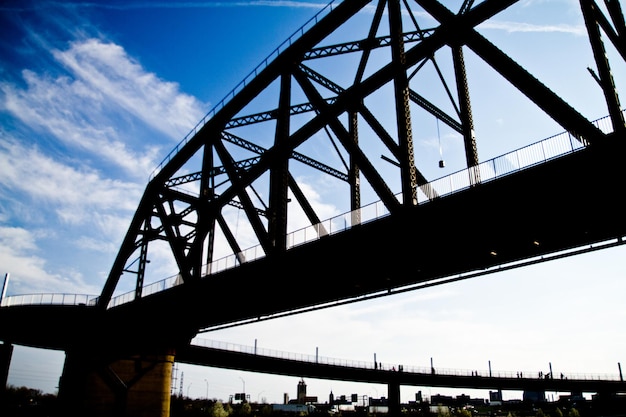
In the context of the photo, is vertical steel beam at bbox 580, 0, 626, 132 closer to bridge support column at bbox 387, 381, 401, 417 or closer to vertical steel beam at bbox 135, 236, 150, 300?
vertical steel beam at bbox 135, 236, 150, 300

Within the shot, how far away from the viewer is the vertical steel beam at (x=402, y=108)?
1418cm

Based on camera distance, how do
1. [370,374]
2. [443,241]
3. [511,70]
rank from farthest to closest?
[370,374]
[443,241]
[511,70]

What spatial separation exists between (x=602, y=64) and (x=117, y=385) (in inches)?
1330

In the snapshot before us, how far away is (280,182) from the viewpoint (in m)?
19.7

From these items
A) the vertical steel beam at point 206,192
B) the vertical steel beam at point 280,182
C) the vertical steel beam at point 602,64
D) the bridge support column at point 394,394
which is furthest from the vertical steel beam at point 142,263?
the bridge support column at point 394,394

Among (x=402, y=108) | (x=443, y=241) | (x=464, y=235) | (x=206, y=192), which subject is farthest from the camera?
(x=206, y=192)

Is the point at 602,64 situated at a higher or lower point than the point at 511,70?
lower

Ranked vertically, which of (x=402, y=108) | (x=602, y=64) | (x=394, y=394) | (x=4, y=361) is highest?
(x=402, y=108)

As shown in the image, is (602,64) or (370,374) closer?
(602,64)

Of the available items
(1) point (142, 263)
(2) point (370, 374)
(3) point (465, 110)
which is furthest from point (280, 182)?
(2) point (370, 374)

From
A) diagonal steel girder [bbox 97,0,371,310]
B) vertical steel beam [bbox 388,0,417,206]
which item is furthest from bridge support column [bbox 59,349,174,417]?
vertical steel beam [bbox 388,0,417,206]

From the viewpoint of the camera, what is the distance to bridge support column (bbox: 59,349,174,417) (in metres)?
30.6

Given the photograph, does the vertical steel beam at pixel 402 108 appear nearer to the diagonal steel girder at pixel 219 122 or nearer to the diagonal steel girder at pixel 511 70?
the diagonal steel girder at pixel 511 70

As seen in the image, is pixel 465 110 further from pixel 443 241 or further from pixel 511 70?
pixel 443 241
